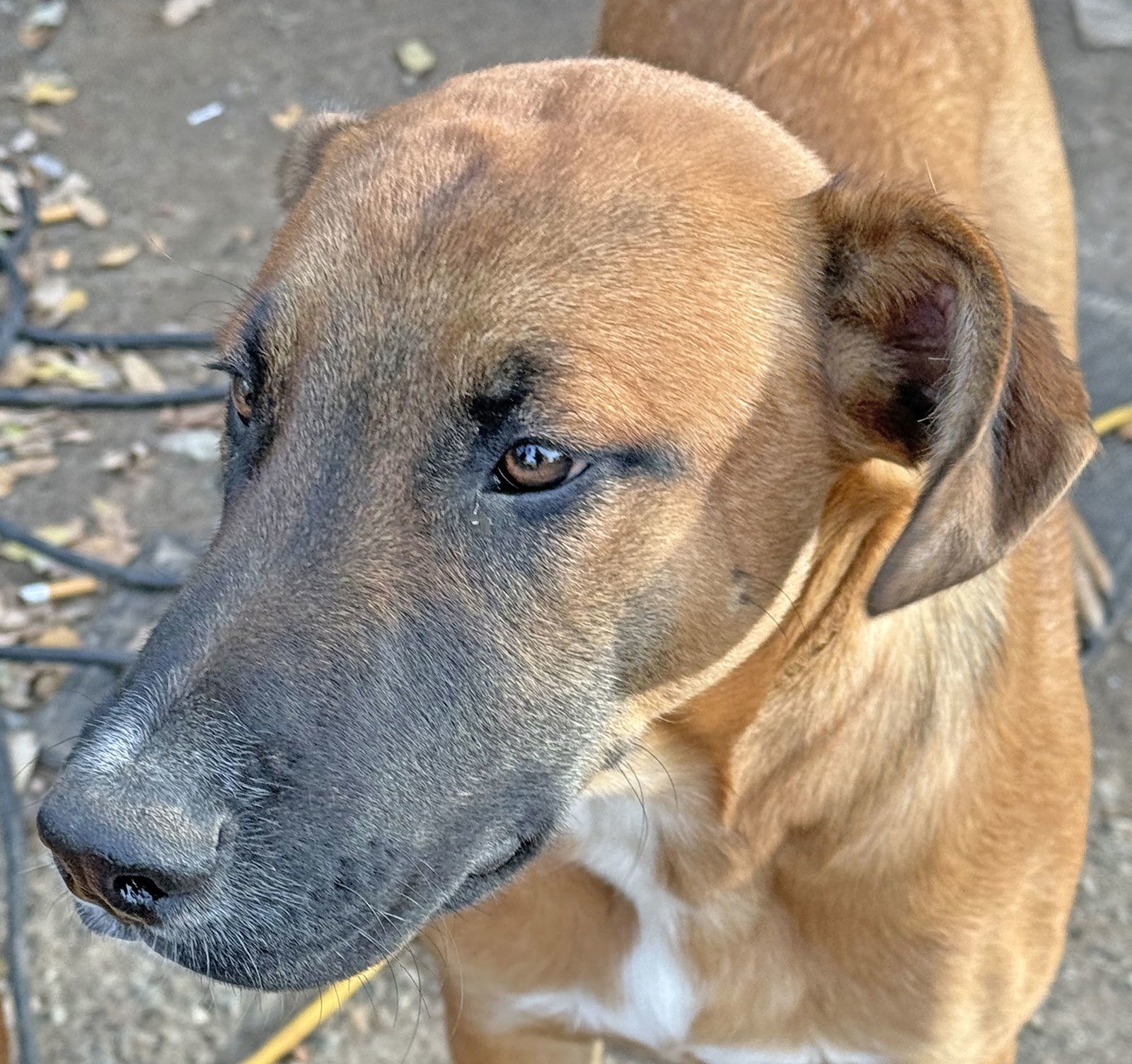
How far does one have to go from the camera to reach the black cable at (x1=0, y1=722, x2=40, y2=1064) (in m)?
3.40

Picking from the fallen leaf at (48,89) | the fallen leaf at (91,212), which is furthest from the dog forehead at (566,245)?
the fallen leaf at (48,89)

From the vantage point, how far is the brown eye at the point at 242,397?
7.03 feet

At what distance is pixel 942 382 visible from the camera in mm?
2020

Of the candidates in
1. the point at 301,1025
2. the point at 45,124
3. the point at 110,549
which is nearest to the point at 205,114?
the point at 45,124

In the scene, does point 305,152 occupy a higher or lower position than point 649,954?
higher

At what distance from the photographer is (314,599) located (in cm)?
188

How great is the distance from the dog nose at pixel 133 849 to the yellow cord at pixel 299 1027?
1687mm

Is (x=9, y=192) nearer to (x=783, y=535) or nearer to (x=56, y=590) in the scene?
(x=56, y=590)

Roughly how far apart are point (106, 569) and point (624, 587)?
9.31ft

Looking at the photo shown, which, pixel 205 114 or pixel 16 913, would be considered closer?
pixel 16 913

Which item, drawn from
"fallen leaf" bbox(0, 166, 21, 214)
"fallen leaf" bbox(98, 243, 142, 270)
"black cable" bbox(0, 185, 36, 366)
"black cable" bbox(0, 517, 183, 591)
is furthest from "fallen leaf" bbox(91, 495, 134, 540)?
"fallen leaf" bbox(0, 166, 21, 214)

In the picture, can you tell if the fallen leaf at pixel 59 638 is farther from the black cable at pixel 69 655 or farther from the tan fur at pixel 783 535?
the tan fur at pixel 783 535

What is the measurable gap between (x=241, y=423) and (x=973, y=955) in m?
1.61

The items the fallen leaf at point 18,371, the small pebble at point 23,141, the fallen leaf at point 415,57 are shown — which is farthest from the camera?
the fallen leaf at point 415,57
